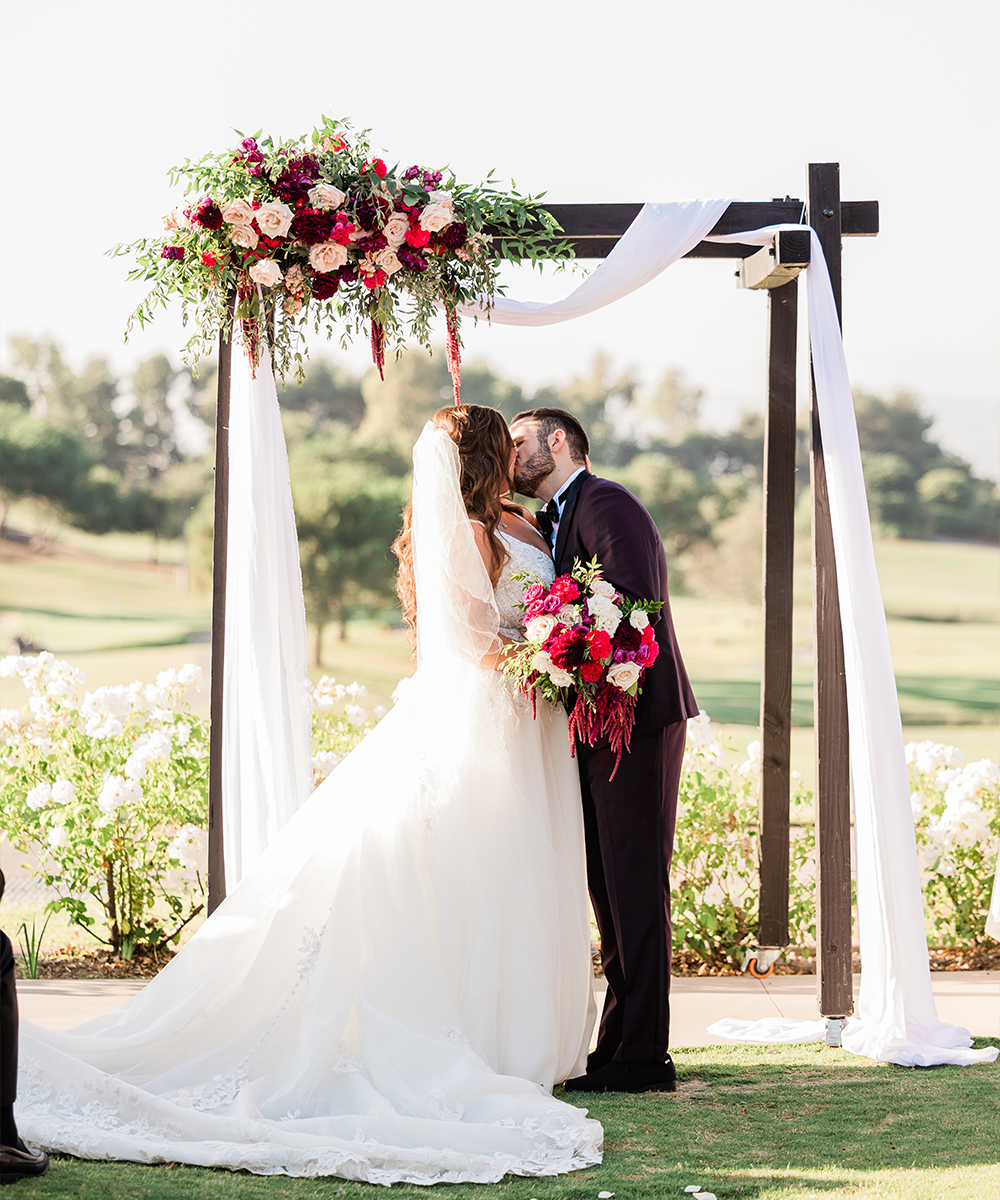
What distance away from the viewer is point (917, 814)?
17.3ft

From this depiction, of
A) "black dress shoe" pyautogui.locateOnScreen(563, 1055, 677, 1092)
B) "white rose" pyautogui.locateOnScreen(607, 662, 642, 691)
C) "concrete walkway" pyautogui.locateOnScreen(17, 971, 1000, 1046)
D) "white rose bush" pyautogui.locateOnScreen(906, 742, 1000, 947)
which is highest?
"white rose" pyautogui.locateOnScreen(607, 662, 642, 691)

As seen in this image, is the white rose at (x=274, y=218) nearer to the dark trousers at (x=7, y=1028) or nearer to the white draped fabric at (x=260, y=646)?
the white draped fabric at (x=260, y=646)

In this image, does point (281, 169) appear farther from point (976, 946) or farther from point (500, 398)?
point (500, 398)

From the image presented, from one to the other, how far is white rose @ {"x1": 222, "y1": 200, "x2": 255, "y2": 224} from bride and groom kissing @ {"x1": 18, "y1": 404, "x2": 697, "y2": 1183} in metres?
0.86

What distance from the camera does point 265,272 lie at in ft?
11.9

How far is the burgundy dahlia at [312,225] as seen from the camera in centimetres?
362

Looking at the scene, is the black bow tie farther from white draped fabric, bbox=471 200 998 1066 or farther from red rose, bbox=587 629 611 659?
white draped fabric, bbox=471 200 998 1066

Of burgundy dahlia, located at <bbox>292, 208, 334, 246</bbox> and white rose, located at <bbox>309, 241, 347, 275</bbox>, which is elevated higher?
burgundy dahlia, located at <bbox>292, 208, 334, 246</bbox>

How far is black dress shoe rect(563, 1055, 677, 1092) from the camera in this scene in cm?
355

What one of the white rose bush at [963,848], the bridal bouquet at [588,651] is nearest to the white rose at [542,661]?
the bridal bouquet at [588,651]

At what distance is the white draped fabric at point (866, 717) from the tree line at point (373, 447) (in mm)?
14575

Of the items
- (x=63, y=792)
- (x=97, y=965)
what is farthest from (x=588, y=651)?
(x=97, y=965)

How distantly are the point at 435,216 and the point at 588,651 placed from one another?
4.84 ft

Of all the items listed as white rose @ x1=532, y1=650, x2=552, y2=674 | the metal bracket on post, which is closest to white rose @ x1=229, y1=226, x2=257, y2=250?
white rose @ x1=532, y1=650, x2=552, y2=674
